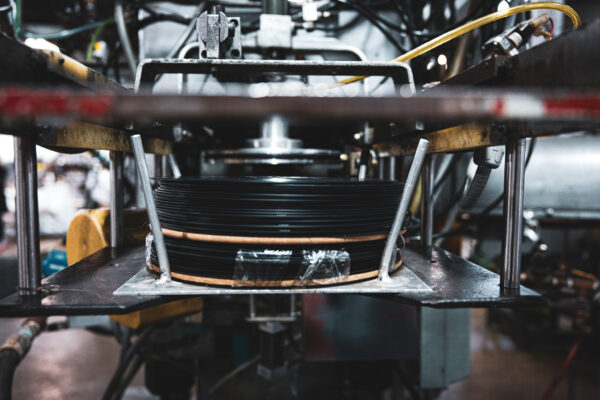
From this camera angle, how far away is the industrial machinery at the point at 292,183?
1.50 feet

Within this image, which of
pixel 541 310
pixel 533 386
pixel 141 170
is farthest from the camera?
pixel 541 310

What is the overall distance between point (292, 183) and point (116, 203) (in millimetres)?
537

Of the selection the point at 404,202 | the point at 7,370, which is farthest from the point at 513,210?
the point at 7,370

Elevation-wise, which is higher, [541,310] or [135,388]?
[541,310]

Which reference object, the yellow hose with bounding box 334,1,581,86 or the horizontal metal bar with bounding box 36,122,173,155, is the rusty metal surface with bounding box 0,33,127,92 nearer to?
the horizontal metal bar with bounding box 36,122,173,155

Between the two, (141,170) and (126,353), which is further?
(126,353)

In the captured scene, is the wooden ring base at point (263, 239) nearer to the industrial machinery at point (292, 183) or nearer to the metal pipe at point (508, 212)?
the industrial machinery at point (292, 183)

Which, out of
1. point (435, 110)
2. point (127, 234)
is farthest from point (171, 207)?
→ point (435, 110)

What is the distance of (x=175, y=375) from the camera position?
5.72ft

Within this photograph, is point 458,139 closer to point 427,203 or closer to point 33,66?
point 427,203

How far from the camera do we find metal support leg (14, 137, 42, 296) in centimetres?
65

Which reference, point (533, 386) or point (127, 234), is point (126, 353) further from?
point (533, 386)

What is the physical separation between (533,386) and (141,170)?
2760 millimetres

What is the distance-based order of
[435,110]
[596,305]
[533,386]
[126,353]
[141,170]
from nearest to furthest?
[435,110], [141,170], [126,353], [596,305], [533,386]
